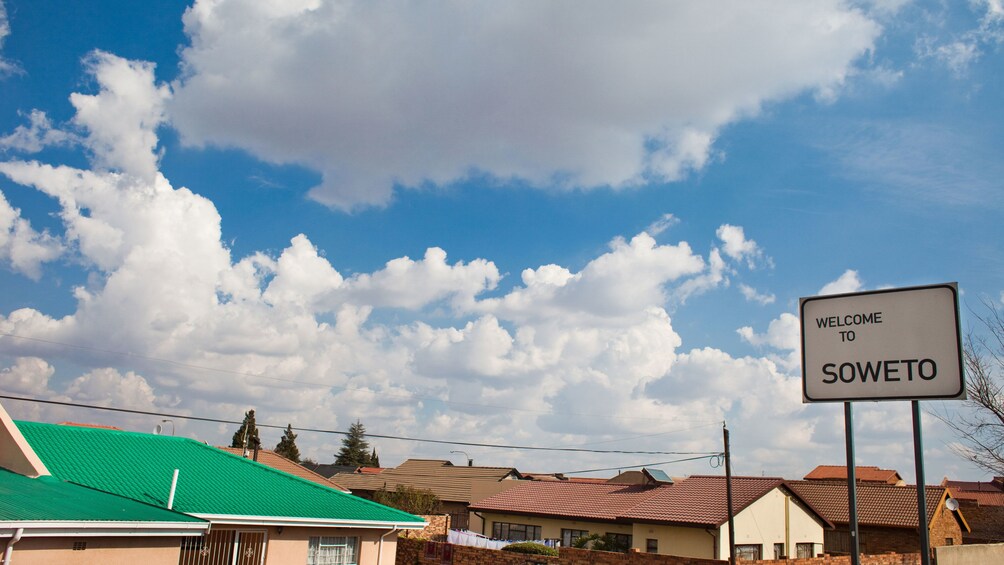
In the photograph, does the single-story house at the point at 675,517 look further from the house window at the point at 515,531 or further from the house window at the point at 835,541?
the house window at the point at 835,541

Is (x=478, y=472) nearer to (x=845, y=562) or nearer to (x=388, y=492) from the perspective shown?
(x=388, y=492)

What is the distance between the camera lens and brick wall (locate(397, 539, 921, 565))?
26.3m

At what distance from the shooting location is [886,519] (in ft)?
131

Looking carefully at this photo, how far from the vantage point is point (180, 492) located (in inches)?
758

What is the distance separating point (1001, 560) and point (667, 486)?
2028cm

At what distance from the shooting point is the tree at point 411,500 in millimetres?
51281

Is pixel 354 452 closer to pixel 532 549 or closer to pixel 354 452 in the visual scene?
pixel 354 452

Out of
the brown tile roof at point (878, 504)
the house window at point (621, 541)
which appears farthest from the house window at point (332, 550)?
the brown tile roof at point (878, 504)

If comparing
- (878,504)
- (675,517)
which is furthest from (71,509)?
(878,504)

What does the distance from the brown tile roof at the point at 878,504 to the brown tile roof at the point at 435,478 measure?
24865 millimetres

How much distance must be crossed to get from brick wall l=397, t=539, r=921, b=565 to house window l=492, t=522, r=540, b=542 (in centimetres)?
1123

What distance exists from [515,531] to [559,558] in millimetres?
15559

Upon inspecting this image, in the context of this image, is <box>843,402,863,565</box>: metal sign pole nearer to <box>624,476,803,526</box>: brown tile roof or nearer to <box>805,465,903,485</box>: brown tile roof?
<box>624,476,803,526</box>: brown tile roof

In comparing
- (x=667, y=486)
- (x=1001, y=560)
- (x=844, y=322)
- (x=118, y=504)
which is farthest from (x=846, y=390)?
(x=667, y=486)
